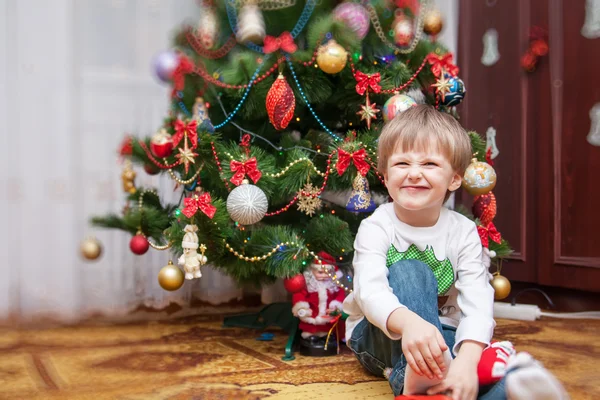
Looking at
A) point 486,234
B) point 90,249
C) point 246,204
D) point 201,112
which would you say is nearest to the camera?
point 246,204

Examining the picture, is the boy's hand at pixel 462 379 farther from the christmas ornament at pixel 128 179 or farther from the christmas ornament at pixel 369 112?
the christmas ornament at pixel 128 179

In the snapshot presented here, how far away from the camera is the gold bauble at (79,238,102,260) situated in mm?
1483

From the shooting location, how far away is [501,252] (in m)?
1.30

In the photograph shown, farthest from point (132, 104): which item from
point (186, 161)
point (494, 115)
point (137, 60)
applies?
point (494, 115)

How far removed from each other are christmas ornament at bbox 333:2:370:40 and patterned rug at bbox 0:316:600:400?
748 mm

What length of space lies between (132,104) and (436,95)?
903 millimetres

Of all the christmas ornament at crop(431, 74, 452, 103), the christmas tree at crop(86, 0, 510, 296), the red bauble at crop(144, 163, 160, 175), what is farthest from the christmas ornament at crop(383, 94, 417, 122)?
the red bauble at crop(144, 163, 160, 175)

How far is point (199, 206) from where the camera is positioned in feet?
3.76

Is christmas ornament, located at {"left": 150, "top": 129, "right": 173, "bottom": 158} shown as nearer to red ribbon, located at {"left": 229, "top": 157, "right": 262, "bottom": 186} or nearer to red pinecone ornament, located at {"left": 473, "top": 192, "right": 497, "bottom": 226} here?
red ribbon, located at {"left": 229, "top": 157, "right": 262, "bottom": 186}

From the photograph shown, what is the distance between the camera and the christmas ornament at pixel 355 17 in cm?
129

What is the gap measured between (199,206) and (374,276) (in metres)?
0.45

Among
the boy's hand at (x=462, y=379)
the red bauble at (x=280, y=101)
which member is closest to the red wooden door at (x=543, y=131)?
the red bauble at (x=280, y=101)

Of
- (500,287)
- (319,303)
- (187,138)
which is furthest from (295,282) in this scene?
(500,287)

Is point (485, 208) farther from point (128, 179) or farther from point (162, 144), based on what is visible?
point (128, 179)
